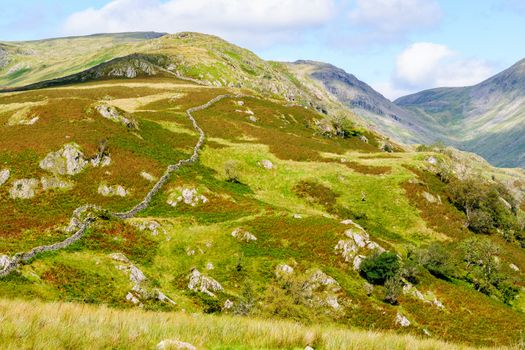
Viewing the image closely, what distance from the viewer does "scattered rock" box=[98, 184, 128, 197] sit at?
64500 mm

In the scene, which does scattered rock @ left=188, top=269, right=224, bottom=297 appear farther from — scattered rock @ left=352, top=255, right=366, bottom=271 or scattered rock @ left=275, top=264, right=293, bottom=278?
scattered rock @ left=352, top=255, right=366, bottom=271

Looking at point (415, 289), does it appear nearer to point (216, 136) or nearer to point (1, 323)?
point (1, 323)

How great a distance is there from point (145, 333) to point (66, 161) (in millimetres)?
65686

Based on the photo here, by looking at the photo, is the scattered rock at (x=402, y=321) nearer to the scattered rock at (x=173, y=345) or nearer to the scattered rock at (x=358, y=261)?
the scattered rock at (x=358, y=261)

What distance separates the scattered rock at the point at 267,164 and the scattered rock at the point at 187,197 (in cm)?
2570

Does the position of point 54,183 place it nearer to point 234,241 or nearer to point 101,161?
point 101,161

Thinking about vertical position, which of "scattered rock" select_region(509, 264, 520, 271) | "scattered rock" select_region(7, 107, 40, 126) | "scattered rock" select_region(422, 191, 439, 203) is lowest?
"scattered rock" select_region(509, 264, 520, 271)

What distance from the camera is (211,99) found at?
14125cm

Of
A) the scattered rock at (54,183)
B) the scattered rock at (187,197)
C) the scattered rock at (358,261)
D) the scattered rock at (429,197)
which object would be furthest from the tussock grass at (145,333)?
the scattered rock at (429,197)

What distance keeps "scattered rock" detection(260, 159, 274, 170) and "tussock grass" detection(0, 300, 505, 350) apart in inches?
3081

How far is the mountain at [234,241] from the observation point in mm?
10711

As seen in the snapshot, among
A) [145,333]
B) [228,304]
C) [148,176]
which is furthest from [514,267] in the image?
[145,333]

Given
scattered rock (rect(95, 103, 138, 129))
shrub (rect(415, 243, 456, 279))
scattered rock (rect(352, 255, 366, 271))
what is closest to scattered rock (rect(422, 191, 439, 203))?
shrub (rect(415, 243, 456, 279))

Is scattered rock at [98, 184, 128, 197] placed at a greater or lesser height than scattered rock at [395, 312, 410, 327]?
greater
